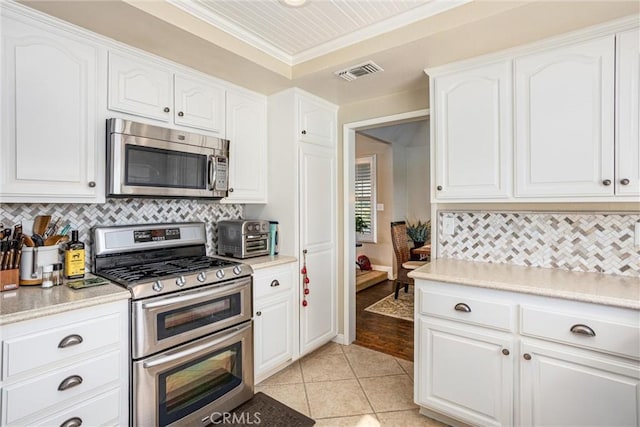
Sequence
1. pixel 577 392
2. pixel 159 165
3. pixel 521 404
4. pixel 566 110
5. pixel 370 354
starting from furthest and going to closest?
pixel 370 354 → pixel 159 165 → pixel 566 110 → pixel 521 404 → pixel 577 392

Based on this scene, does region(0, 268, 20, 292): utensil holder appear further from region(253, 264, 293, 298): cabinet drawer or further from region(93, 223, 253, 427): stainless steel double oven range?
region(253, 264, 293, 298): cabinet drawer

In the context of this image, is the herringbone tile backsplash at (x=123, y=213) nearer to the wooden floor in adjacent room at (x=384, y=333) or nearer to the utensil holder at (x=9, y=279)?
the utensil holder at (x=9, y=279)

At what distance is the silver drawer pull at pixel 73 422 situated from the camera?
4.62 ft

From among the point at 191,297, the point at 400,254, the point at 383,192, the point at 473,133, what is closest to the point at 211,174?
the point at 191,297

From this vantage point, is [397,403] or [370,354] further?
[370,354]

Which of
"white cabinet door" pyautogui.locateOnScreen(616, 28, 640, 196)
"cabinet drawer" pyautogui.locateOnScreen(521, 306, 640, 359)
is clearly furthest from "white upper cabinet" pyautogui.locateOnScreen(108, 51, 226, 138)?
"white cabinet door" pyautogui.locateOnScreen(616, 28, 640, 196)

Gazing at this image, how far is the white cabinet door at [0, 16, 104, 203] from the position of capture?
5.03 feet

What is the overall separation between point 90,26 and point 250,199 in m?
1.46

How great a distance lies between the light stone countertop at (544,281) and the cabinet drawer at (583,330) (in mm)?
98

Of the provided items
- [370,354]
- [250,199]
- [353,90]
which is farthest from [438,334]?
[353,90]

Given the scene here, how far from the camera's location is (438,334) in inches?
74.9

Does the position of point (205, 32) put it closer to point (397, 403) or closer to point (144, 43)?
point (144, 43)

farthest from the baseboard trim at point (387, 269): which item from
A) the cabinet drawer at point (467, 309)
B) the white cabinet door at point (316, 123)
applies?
the cabinet drawer at point (467, 309)

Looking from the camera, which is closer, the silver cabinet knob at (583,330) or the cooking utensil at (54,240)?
the silver cabinet knob at (583,330)
